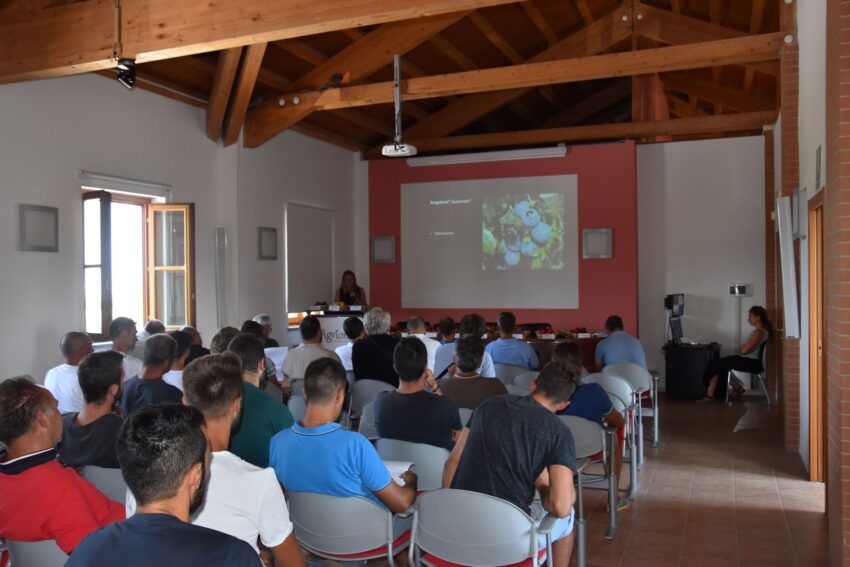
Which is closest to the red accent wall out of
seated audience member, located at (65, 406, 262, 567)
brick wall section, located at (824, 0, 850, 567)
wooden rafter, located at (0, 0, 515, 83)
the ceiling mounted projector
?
the ceiling mounted projector

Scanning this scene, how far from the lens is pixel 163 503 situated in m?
1.41

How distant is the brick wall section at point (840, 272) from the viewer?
321 centimetres

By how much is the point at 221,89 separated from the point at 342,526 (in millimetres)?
6219

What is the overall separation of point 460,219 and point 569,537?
8.22 metres

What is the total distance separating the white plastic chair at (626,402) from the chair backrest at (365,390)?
4.49 feet

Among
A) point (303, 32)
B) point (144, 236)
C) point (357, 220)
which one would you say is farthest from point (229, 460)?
point (357, 220)

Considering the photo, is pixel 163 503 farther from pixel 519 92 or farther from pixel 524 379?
pixel 519 92

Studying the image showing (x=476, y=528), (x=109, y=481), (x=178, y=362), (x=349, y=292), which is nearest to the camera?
(x=476, y=528)

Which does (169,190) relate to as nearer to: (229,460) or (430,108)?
(430,108)

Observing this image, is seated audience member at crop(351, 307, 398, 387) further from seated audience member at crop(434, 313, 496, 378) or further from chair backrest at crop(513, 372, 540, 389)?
chair backrest at crop(513, 372, 540, 389)

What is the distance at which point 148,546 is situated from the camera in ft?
4.33

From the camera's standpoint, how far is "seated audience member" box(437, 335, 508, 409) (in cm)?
396

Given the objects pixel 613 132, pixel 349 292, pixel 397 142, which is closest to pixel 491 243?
pixel 349 292

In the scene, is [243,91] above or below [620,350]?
above
